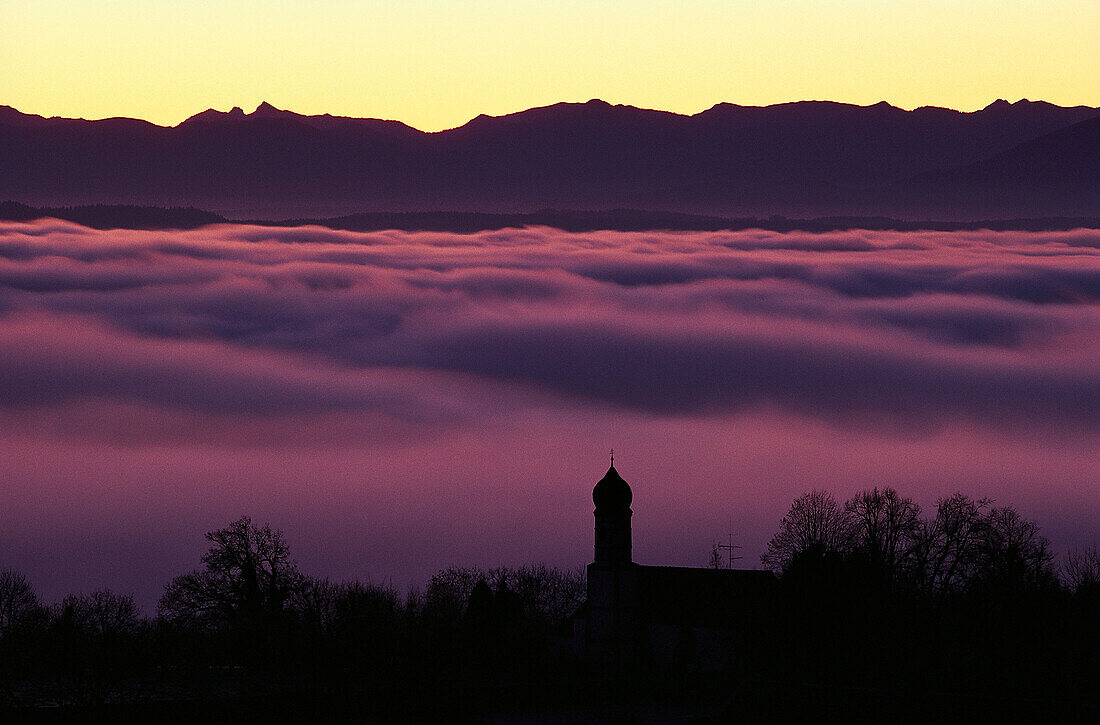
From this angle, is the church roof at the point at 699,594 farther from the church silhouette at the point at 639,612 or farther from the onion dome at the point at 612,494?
the onion dome at the point at 612,494

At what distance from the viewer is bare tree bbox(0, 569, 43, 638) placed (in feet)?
345

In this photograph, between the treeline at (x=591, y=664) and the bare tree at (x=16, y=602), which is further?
the bare tree at (x=16, y=602)

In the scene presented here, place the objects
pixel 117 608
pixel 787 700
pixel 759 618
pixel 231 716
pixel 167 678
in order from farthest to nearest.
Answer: pixel 117 608
pixel 759 618
pixel 167 678
pixel 231 716
pixel 787 700

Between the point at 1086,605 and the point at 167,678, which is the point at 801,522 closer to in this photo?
the point at 1086,605

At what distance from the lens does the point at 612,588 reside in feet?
307

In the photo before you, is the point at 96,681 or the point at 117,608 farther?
the point at 117,608

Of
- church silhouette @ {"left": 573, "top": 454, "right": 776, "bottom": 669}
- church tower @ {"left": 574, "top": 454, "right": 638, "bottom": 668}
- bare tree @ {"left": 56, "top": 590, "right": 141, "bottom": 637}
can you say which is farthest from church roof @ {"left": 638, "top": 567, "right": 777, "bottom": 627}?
bare tree @ {"left": 56, "top": 590, "right": 141, "bottom": 637}

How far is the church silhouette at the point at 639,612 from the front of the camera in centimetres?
9281

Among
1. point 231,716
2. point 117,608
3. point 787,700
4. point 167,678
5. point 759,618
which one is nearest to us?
point 787,700

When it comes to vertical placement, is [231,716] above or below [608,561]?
below

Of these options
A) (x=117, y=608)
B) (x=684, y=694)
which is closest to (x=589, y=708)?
(x=684, y=694)

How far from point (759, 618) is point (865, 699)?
31.4 meters

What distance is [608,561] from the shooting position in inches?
3674


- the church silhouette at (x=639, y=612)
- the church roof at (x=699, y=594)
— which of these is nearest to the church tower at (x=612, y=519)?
the church silhouette at (x=639, y=612)
